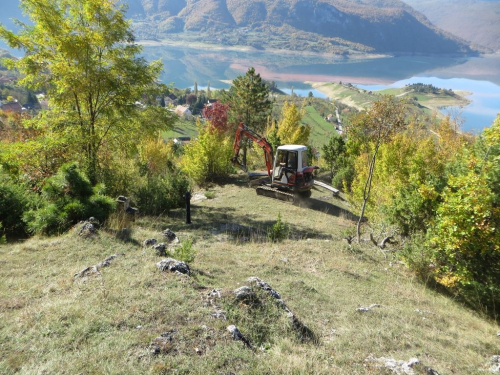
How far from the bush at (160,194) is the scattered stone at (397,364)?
10.1 metres

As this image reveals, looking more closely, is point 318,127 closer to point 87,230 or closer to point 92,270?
point 87,230

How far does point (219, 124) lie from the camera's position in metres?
29.1

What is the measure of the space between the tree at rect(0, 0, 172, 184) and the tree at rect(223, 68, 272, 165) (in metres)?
16.3

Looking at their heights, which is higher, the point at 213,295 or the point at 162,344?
the point at 162,344

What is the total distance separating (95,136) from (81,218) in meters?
4.50

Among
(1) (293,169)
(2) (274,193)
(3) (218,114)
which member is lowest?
(2) (274,193)

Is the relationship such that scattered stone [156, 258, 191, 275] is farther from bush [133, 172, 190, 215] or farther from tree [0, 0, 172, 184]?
bush [133, 172, 190, 215]

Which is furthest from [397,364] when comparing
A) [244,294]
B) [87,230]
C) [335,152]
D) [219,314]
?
[335,152]

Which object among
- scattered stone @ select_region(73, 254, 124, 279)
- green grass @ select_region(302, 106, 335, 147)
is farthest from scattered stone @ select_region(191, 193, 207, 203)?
green grass @ select_region(302, 106, 335, 147)

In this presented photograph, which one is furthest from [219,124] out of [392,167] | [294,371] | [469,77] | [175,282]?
[469,77]

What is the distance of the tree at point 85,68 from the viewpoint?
10.6 meters

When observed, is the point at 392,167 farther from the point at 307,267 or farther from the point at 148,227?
the point at 148,227

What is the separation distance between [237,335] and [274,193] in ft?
46.7

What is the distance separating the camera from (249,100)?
29188mm
